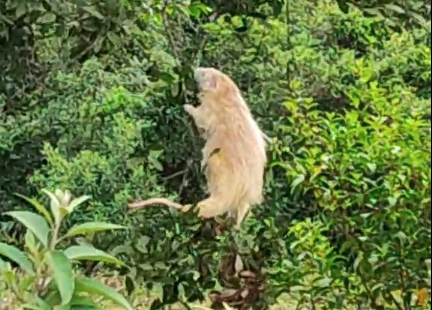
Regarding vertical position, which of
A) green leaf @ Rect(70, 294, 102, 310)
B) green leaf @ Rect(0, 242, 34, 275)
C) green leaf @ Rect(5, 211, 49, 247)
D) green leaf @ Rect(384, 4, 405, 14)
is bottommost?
green leaf @ Rect(70, 294, 102, 310)

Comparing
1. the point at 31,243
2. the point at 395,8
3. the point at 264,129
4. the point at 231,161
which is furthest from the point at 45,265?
the point at 264,129

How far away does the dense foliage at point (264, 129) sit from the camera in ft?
7.18

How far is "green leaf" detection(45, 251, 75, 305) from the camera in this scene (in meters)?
1.98

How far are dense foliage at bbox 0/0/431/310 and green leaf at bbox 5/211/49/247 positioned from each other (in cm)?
57

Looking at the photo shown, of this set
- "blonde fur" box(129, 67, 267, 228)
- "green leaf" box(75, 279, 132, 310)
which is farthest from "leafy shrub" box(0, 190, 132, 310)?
"blonde fur" box(129, 67, 267, 228)

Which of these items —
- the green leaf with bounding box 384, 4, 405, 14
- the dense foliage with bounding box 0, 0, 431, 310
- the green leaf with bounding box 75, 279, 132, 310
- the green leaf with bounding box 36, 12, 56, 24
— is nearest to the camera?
the green leaf with bounding box 75, 279, 132, 310

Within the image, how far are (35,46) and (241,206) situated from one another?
221 cm

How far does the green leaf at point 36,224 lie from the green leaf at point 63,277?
0.09 m

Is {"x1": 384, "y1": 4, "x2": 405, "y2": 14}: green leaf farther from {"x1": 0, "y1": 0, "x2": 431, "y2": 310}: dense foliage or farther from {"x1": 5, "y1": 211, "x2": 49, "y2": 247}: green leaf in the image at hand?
{"x1": 5, "y1": 211, "x2": 49, "y2": 247}: green leaf

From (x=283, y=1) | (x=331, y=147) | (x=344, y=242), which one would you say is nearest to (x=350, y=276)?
(x=344, y=242)

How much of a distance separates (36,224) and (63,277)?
0.18 meters

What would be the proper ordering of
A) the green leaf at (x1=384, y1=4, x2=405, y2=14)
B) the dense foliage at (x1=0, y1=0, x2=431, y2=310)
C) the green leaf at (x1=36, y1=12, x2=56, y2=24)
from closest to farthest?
1. the dense foliage at (x1=0, y1=0, x2=431, y2=310)
2. the green leaf at (x1=384, y1=4, x2=405, y2=14)
3. the green leaf at (x1=36, y1=12, x2=56, y2=24)

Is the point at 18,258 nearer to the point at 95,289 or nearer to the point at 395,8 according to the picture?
the point at 95,289

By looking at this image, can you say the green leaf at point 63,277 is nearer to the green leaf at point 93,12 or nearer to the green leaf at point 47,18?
the green leaf at point 93,12
